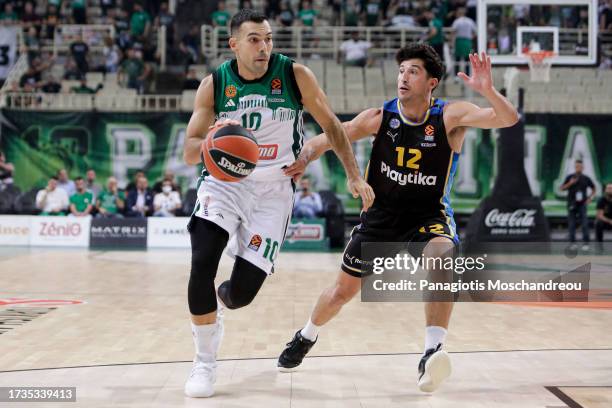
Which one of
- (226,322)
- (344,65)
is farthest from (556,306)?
(344,65)

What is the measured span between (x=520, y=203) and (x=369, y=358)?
1073 cm

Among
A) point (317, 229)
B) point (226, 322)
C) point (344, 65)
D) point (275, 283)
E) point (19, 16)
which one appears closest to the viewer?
point (226, 322)

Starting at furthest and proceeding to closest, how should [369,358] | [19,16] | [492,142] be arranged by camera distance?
[19,16] → [492,142] → [369,358]

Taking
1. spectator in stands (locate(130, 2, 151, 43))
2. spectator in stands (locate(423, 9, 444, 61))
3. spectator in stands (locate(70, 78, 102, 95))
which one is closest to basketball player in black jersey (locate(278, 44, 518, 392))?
spectator in stands (locate(423, 9, 444, 61))

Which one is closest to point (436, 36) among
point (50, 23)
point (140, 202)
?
point (140, 202)

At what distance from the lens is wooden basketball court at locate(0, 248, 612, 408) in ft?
15.4

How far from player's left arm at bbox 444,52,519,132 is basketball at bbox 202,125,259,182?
4.79 ft

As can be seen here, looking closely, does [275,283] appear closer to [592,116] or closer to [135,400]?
[135,400]

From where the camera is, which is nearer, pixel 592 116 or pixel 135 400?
pixel 135 400

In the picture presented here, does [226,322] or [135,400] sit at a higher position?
[135,400]

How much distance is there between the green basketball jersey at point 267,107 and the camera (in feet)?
16.3

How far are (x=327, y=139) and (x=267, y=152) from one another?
39 cm

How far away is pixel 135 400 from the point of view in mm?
4492

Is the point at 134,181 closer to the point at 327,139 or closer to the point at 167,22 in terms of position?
the point at 167,22
